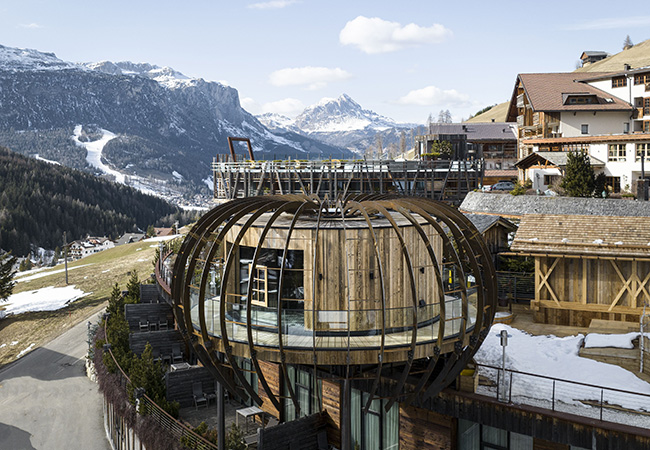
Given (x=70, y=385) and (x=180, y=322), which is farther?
(x=70, y=385)

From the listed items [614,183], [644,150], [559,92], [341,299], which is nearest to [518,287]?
[341,299]

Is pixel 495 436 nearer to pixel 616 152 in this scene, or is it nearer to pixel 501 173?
pixel 616 152

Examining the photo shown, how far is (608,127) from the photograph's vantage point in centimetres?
5712

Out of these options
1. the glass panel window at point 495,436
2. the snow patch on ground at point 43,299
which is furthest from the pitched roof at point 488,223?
the snow patch on ground at point 43,299

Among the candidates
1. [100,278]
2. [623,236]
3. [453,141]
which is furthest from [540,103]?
[100,278]

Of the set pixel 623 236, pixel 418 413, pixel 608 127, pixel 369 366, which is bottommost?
pixel 418 413

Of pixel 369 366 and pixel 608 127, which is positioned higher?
pixel 608 127

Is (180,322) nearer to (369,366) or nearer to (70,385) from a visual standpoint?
(369,366)

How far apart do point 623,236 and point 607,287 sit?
6.69ft

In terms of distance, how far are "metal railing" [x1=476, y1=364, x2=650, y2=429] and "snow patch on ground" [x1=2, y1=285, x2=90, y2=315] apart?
58.8 m

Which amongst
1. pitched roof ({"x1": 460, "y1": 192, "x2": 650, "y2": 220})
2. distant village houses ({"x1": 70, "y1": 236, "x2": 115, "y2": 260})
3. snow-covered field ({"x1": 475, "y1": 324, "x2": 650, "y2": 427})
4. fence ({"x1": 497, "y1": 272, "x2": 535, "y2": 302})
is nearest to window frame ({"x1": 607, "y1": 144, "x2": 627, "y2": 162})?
pitched roof ({"x1": 460, "y1": 192, "x2": 650, "y2": 220})

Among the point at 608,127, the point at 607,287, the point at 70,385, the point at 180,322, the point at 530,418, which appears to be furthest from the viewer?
the point at 608,127

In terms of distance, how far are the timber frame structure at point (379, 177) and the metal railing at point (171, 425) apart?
46955 millimetres

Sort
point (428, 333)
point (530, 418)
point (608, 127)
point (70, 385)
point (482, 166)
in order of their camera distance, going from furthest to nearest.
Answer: point (482, 166) → point (608, 127) → point (70, 385) → point (428, 333) → point (530, 418)
